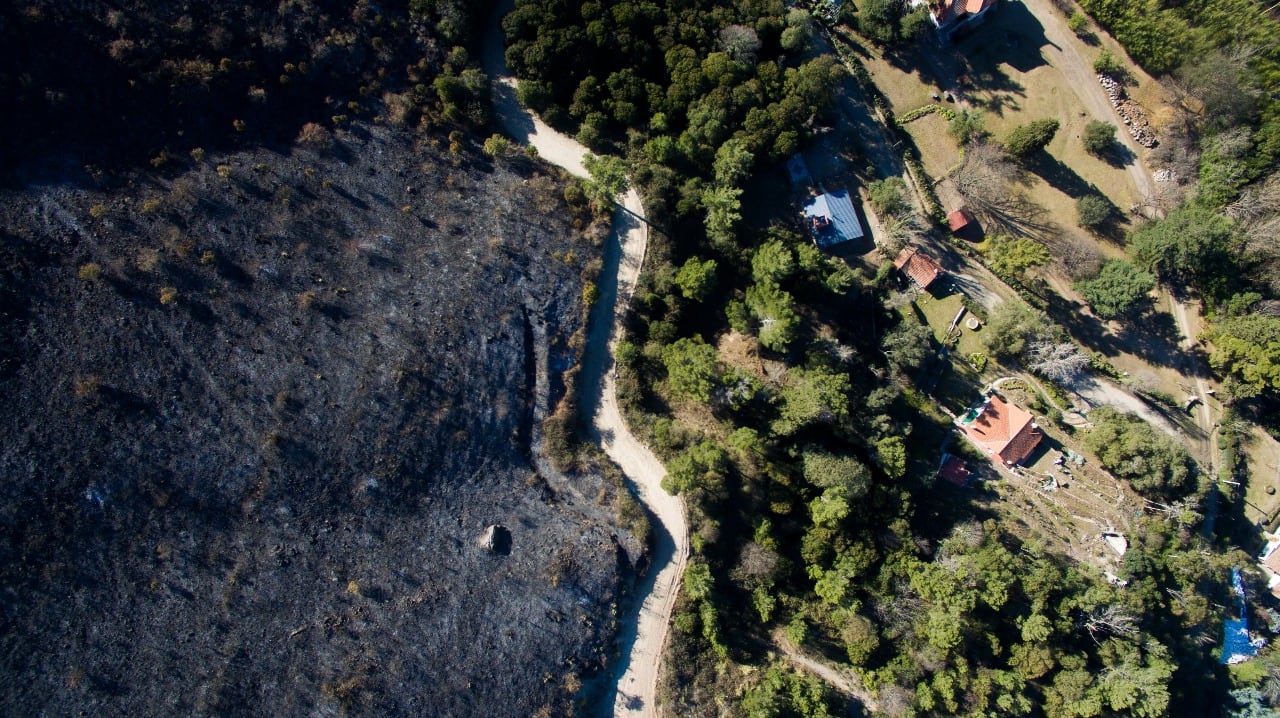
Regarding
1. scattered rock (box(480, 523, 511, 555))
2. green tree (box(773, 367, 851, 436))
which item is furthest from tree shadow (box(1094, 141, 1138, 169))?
scattered rock (box(480, 523, 511, 555))

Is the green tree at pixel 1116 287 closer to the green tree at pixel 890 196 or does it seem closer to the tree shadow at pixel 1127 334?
the tree shadow at pixel 1127 334

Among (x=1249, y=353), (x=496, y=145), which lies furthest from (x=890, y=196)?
(x=1249, y=353)

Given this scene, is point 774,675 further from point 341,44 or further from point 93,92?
point 93,92

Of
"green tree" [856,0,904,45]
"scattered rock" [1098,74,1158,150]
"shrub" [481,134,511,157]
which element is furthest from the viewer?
"scattered rock" [1098,74,1158,150]

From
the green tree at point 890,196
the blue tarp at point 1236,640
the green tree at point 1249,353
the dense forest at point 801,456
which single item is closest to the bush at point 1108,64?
the dense forest at point 801,456

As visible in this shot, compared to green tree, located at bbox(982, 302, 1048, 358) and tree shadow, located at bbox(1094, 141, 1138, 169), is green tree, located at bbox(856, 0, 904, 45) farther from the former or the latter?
green tree, located at bbox(982, 302, 1048, 358)

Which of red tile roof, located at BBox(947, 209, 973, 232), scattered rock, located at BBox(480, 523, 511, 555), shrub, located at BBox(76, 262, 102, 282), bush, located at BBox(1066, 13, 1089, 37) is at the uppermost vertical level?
bush, located at BBox(1066, 13, 1089, 37)
